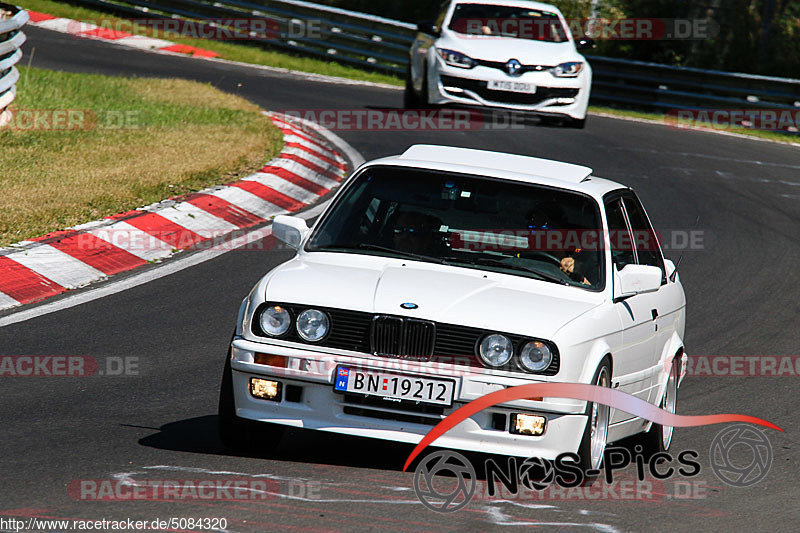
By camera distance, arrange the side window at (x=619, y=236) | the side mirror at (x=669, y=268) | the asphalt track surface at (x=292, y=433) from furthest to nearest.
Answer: the side mirror at (x=669, y=268), the side window at (x=619, y=236), the asphalt track surface at (x=292, y=433)

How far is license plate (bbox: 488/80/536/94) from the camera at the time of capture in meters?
18.1

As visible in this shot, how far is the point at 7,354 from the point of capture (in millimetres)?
7434

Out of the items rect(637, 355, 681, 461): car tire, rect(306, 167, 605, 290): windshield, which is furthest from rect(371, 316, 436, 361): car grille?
rect(637, 355, 681, 461): car tire

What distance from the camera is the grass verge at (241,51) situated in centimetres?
2628

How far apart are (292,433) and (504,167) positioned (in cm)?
184

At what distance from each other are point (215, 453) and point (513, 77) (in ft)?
42.5

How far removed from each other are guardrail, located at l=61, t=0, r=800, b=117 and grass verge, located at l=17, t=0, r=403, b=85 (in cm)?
31

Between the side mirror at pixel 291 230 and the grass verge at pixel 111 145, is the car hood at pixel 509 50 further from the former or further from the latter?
the side mirror at pixel 291 230

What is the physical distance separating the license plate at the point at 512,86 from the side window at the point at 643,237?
35.7 ft

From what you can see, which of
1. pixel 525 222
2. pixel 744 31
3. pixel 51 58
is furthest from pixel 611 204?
pixel 744 31

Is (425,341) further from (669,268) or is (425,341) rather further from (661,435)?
(669,268)

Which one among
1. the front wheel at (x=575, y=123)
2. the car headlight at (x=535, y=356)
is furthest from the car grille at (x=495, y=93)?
the car headlight at (x=535, y=356)

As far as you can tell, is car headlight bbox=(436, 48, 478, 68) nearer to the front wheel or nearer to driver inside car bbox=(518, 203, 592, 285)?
the front wheel

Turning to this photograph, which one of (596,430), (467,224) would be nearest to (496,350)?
(596,430)
